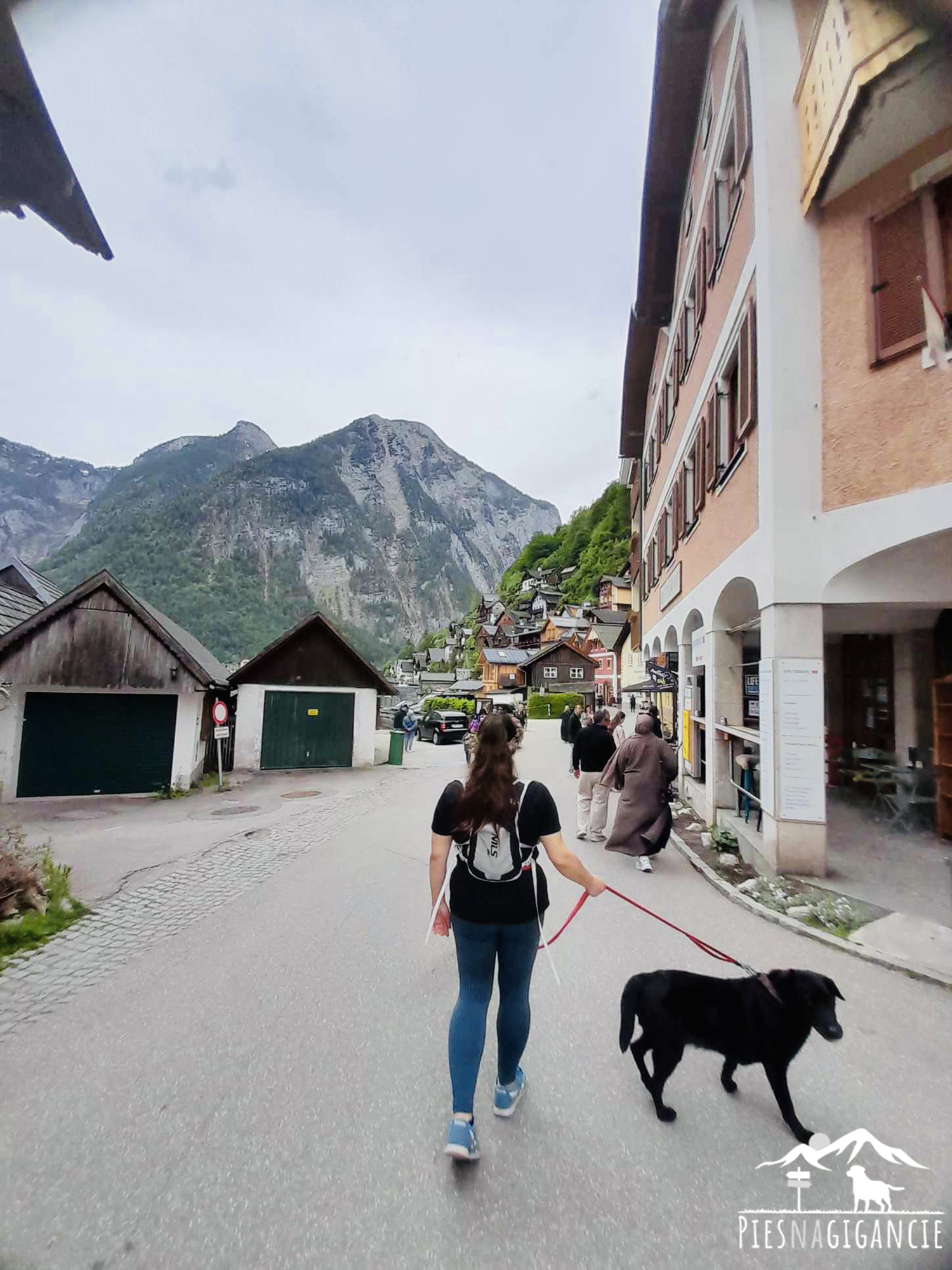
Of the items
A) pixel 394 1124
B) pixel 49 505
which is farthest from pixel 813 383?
pixel 49 505

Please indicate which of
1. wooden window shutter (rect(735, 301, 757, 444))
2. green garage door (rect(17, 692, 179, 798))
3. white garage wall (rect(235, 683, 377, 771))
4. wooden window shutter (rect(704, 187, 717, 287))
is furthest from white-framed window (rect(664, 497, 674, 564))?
green garage door (rect(17, 692, 179, 798))

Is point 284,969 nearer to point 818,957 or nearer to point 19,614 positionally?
point 818,957

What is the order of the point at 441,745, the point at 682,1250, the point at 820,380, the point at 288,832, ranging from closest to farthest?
1. the point at 682,1250
2. the point at 820,380
3. the point at 288,832
4. the point at 441,745

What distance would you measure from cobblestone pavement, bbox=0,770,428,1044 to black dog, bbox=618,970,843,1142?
360cm

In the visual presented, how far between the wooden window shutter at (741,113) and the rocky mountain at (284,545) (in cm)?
9614

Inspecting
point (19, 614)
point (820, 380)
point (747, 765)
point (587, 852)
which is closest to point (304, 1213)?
point (587, 852)

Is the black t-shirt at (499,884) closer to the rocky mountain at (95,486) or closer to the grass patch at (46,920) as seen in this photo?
the grass patch at (46,920)

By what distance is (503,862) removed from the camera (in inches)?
90.8

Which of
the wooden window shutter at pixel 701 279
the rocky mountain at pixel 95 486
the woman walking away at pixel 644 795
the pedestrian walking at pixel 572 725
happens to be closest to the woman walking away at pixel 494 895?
the woman walking away at pixel 644 795

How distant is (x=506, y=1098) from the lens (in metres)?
2.46

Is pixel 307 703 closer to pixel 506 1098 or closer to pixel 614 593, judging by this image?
pixel 506 1098

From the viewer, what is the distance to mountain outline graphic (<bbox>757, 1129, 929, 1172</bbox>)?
2.21m

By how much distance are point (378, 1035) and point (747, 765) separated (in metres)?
6.09

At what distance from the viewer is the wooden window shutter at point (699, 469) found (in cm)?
962
